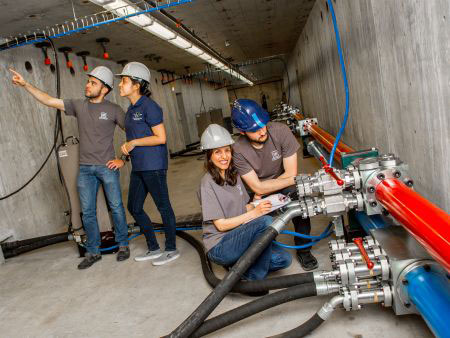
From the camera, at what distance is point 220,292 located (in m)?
1.68

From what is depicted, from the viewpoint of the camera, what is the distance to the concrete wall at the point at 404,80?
5.28 ft

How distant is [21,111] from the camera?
4.12m

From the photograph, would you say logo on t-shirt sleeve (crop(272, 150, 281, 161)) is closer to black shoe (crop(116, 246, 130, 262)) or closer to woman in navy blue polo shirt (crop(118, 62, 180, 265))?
woman in navy blue polo shirt (crop(118, 62, 180, 265))

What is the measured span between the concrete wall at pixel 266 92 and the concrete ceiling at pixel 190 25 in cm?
1491

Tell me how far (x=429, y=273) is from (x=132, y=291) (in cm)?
184

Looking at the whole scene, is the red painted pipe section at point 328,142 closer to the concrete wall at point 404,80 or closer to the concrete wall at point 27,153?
the concrete wall at point 404,80

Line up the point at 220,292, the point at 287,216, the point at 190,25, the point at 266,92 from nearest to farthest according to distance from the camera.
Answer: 1. the point at 220,292
2. the point at 287,216
3. the point at 190,25
4. the point at 266,92

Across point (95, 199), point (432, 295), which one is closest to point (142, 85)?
point (95, 199)

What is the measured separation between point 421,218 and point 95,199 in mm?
2553

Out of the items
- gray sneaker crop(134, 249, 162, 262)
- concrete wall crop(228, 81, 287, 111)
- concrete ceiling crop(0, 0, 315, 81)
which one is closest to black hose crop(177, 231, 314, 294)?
gray sneaker crop(134, 249, 162, 262)

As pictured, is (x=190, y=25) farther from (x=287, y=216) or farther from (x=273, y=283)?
(x=273, y=283)

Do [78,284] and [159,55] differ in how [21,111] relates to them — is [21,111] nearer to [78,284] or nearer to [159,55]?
[78,284]

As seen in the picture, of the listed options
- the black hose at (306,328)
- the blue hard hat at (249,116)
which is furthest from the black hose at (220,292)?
the blue hard hat at (249,116)

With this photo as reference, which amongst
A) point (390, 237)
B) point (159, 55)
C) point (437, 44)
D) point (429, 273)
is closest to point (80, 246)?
point (390, 237)
